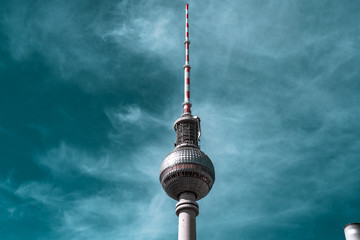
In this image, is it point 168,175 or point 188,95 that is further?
point 188,95

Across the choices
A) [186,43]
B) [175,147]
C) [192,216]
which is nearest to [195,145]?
[175,147]

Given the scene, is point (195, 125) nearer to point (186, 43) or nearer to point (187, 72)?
point (187, 72)

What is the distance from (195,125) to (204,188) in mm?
18859

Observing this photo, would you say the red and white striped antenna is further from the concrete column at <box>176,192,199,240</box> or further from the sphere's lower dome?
the concrete column at <box>176,192,199,240</box>

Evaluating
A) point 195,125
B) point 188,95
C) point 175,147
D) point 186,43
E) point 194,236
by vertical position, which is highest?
point 186,43

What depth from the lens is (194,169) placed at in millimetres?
98688

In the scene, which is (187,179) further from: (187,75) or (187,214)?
(187,75)

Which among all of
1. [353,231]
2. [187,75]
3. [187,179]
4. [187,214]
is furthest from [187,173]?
[353,231]

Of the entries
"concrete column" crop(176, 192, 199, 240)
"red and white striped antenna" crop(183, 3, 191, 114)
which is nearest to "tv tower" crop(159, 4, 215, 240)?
"concrete column" crop(176, 192, 199, 240)

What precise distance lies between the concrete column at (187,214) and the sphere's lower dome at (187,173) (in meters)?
1.86

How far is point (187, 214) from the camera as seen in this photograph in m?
97.1

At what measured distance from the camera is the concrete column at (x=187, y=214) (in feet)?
306

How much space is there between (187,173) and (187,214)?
888cm

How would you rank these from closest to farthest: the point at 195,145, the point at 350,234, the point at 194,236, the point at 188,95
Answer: the point at 350,234 < the point at 194,236 < the point at 195,145 < the point at 188,95
